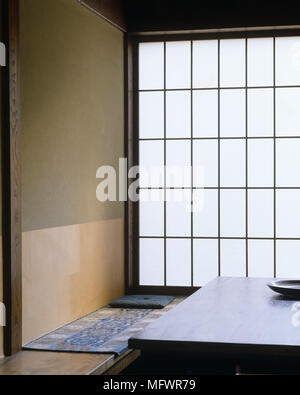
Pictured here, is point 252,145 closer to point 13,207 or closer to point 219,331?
point 13,207

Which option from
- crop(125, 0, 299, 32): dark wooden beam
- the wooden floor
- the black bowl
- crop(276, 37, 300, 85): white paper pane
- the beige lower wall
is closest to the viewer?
the black bowl

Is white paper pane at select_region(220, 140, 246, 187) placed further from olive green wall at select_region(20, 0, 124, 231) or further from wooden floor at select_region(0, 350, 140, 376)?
wooden floor at select_region(0, 350, 140, 376)

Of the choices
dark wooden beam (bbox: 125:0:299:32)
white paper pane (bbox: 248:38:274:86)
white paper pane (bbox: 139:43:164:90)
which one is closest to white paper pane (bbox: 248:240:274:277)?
white paper pane (bbox: 248:38:274:86)

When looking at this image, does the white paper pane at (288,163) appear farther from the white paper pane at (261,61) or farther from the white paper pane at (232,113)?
the white paper pane at (261,61)

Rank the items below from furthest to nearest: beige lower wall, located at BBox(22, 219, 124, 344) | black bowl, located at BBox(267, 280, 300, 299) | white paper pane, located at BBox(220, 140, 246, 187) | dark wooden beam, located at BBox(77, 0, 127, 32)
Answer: white paper pane, located at BBox(220, 140, 246, 187) < dark wooden beam, located at BBox(77, 0, 127, 32) < beige lower wall, located at BBox(22, 219, 124, 344) < black bowl, located at BBox(267, 280, 300, 299)

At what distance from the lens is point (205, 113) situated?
5637mm

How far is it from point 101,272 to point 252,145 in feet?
5.88

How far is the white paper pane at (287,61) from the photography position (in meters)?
5.46

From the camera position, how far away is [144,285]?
5.73 metres

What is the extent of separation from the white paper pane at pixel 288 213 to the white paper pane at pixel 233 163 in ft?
1.22

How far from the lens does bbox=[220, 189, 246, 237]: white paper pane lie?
5.55 metres

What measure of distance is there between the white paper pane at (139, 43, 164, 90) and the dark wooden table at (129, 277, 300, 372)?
3387 mm

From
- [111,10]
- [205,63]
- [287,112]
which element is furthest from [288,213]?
[111,10]

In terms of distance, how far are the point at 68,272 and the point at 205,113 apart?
82.7 inches
